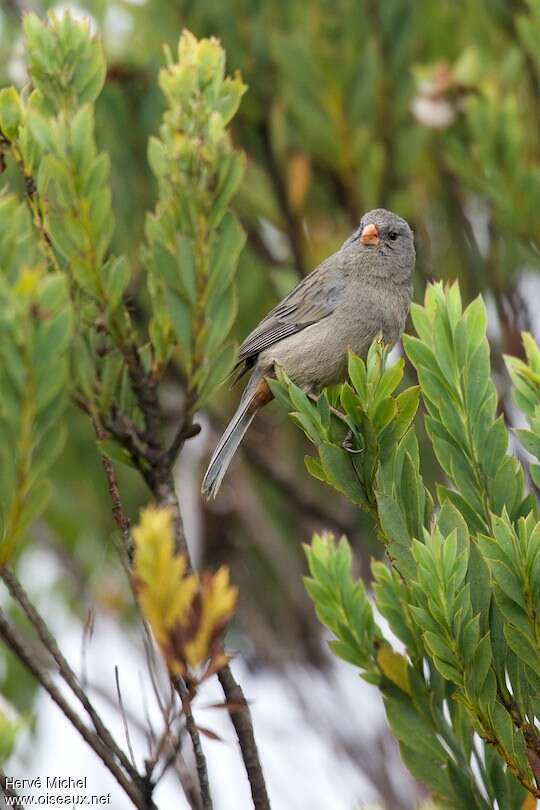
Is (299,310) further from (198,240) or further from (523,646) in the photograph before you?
(523,646)

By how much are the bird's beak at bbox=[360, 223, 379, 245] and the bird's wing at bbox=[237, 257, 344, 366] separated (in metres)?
0.24

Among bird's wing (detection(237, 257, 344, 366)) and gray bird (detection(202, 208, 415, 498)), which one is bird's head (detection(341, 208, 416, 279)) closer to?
gray bird (detection(202, 208, 415, 498))

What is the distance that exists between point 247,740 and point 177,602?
548 mm

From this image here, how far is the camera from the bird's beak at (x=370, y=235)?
4445 mm

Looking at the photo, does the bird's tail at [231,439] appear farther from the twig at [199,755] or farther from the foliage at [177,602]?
the foliage at [177,602]

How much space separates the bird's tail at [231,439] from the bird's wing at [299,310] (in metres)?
0.17

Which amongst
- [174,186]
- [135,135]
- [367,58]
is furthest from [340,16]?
[174,186]

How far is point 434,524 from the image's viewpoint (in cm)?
211

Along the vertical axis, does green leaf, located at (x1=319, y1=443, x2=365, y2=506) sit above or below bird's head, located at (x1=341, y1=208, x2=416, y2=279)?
below

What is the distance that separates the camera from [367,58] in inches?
171

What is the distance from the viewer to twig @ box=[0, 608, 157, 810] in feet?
5.64

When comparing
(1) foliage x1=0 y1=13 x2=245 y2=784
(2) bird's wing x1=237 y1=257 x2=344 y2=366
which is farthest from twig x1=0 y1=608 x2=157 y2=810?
(2) bird's wing x1=237 y1=257 x2=344 y2=366

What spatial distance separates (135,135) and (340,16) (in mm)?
959

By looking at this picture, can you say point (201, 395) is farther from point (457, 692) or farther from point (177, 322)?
point (457, 692)
